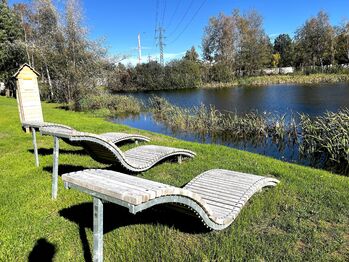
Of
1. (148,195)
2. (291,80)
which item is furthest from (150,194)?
(291,80)

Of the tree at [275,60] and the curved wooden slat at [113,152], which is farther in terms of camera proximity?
the tree at [275,60]

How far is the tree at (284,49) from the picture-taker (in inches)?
2118

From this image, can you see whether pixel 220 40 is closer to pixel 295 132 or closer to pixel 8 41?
pixel 8 41

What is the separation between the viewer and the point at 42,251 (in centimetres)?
288

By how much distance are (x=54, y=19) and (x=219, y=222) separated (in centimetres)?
2054

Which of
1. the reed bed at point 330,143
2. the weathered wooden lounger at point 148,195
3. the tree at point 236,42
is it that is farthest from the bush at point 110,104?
the tree at point 236,42

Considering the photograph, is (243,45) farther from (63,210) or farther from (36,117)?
(63,210)

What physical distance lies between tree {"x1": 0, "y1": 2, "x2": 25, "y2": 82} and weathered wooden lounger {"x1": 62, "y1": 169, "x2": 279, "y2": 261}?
81.4ft

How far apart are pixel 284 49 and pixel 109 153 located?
196 feet

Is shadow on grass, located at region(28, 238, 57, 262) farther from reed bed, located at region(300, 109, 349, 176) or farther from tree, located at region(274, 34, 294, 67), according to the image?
tree, located at region(274, 34, 294, 67)

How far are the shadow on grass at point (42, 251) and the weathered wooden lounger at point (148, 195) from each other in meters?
0.84

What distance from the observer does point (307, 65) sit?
1944 inches

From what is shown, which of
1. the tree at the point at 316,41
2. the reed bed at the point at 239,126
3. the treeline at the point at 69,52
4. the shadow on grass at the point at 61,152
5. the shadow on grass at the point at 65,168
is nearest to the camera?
the shadow on grass at the point at 65,168

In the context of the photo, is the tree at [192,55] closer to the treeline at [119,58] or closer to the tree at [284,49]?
the treeline at [119,58]
